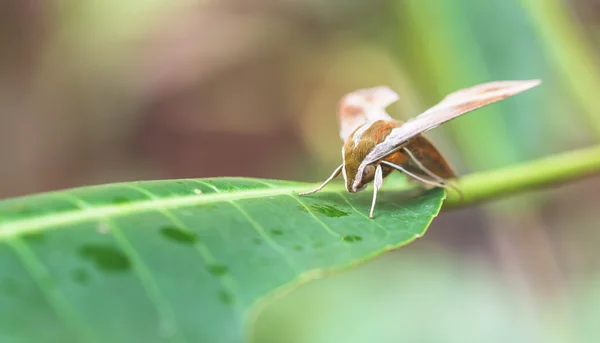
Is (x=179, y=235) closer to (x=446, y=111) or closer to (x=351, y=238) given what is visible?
(x=351, y=238)

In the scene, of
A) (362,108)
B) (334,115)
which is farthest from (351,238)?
(334,115)

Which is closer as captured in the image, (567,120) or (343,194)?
(343,194)

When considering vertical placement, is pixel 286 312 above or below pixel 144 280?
below

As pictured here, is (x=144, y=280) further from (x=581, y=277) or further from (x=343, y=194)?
(x=581, y=277)

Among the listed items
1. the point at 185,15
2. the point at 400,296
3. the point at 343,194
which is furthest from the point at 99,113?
the point at 343,194

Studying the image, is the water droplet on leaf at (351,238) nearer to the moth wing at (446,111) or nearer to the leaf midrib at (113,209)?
the leaf midrib at (113,209)

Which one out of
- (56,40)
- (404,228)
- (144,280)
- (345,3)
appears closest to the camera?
(144,280)

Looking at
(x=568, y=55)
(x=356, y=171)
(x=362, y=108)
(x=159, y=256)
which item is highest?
(x=568, y=55)
